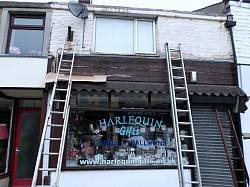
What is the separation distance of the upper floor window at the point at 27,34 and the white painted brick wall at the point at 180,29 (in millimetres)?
580

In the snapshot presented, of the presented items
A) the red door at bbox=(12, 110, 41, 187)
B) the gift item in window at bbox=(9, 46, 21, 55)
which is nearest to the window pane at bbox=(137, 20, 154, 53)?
the gift item in window at bbox=(9, 46, 21, 55)

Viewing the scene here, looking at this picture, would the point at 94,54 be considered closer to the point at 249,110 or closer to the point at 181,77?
the point at 181,77

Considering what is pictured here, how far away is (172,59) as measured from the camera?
724 centimetres

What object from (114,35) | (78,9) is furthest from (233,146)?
(78,9)

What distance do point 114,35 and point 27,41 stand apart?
8.77ft

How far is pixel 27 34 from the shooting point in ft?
24.2

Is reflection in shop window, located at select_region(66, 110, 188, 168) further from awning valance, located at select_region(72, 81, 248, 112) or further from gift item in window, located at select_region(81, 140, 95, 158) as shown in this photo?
awning valance, located at select_region(72, 81, 248, 112)

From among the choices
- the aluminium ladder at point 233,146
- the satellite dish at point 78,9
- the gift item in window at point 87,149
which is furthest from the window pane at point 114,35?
the aluminium ladder at point 233,146

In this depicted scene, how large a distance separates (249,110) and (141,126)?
11.1 ft

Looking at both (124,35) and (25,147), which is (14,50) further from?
(124,35)

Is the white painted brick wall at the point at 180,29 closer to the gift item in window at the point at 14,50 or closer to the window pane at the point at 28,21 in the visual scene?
the window pane at the point at 28,21

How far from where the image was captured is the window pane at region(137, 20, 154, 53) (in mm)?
7617

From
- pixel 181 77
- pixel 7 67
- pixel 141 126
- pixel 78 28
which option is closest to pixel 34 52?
pixel 7 67

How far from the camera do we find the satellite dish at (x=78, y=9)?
7.02 metres
